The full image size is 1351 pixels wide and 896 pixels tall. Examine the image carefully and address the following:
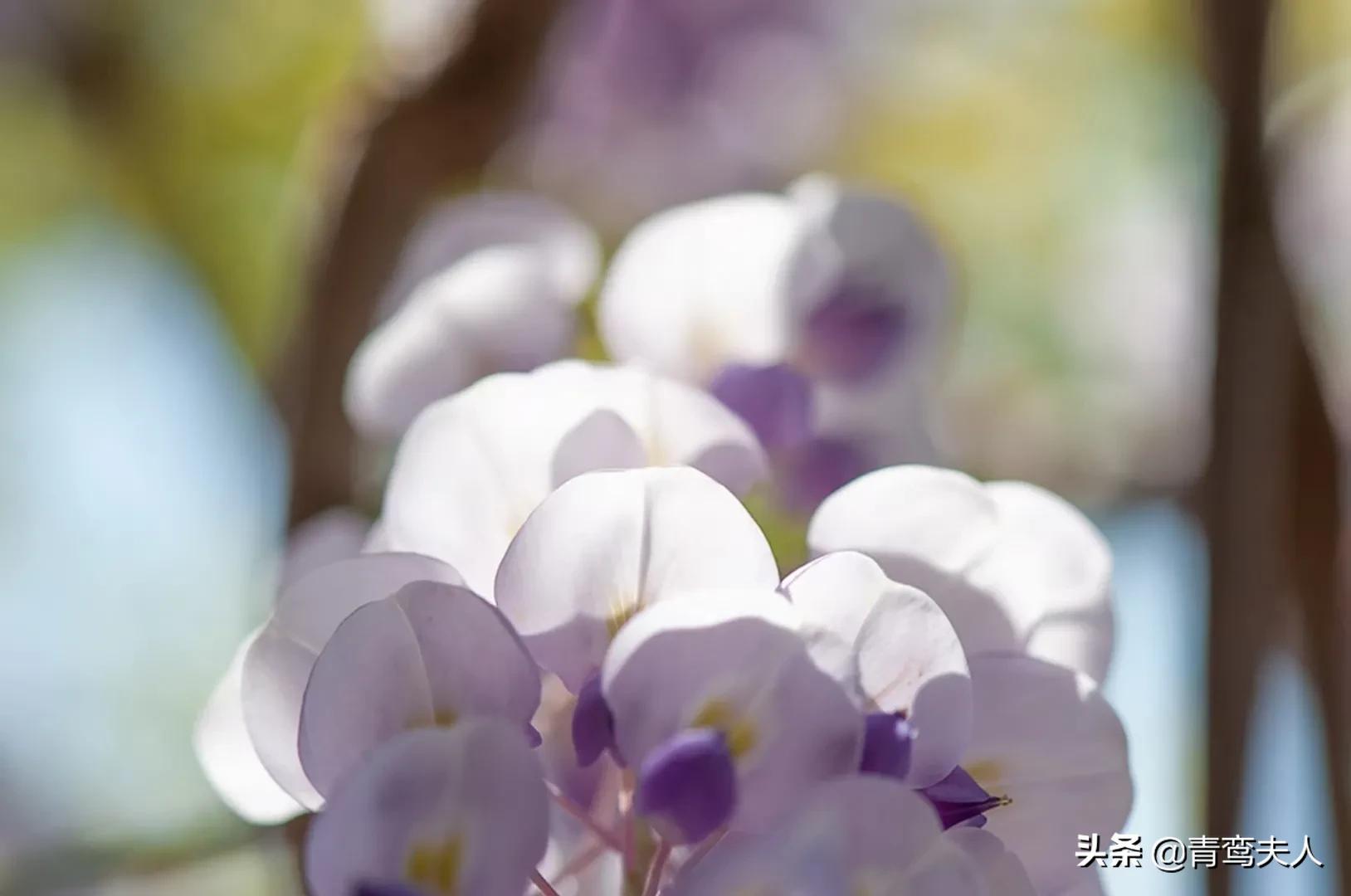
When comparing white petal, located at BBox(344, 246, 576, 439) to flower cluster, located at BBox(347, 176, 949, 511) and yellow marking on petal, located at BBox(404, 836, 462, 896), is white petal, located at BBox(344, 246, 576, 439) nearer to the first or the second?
flower cluster, located at BBox(347, 176, 949, 511)

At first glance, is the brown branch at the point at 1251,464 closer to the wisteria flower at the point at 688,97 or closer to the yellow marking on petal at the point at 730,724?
the yellow marking on petal at the point at 730,724

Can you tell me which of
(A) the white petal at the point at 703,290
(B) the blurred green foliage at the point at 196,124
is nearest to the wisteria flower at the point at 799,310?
(A) the white petal at the point at 703,290

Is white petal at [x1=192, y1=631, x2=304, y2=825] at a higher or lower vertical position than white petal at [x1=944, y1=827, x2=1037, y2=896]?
higher

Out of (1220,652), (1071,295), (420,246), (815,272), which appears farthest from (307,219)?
(1071,295)

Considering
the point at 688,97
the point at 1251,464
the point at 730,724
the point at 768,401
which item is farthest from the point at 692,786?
the point at 688,97

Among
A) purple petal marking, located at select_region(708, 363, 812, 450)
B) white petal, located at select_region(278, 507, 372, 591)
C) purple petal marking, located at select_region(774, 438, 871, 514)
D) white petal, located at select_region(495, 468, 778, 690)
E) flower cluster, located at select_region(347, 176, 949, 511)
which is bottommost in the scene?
white petal, located at select_region(495, 468, 778, 690)

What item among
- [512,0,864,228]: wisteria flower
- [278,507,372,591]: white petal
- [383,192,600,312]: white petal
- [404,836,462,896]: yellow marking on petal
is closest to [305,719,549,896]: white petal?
[404,836,462,896]: yellow marking on petal

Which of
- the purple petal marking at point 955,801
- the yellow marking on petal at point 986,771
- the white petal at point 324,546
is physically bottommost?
the purple petal marking at point 955,801
